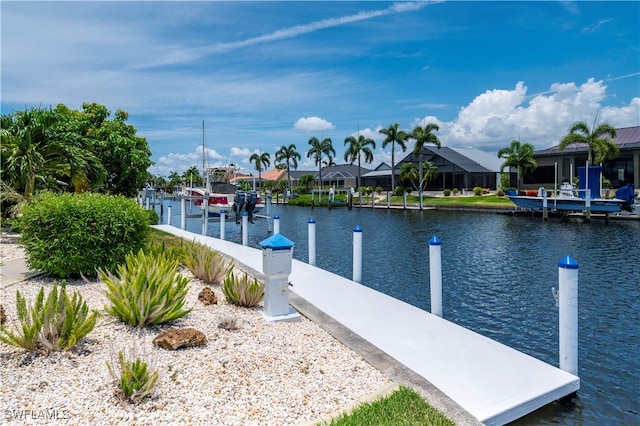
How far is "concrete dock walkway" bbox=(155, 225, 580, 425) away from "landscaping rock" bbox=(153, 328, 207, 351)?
6.97 ft

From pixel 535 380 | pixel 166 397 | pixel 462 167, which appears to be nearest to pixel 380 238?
pixel 535 380

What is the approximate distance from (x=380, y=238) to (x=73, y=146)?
15596mm

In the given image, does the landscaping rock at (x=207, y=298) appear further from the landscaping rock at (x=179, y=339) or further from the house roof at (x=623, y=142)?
the house roof at (x=623, y=142)

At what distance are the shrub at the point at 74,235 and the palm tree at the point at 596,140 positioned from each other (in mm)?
44674

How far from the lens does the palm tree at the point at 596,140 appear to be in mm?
41969

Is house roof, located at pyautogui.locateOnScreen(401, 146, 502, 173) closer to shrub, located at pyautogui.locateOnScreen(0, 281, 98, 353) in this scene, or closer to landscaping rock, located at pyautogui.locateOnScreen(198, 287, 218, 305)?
landscaping rock, located at pyautogui.locateOnScreen(198, 287, 218, 305)

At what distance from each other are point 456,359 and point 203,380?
10.5ft

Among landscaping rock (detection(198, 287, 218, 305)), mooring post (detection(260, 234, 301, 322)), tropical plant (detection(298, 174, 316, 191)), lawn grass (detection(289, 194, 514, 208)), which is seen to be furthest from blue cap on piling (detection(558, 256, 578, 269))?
tropical plant (detection(298, 174, 316, 191))

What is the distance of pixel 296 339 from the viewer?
599 centimetres

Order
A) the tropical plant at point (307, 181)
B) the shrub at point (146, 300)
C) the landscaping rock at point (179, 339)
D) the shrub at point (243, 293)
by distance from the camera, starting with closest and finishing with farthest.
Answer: the landscaping rock at point (179, 339) → the shrub at point (146, 300) → the shrub at point (243, 293) → the tropical plant at point (307, 181)

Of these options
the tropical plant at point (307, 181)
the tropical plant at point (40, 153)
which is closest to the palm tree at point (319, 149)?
the tropical plant at point (307, 181)

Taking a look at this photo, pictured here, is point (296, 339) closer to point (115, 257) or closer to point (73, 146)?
point (115, 257)

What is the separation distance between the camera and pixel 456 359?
19.4 feet

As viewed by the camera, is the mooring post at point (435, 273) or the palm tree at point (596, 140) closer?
the mooring post at point (435, 273)
